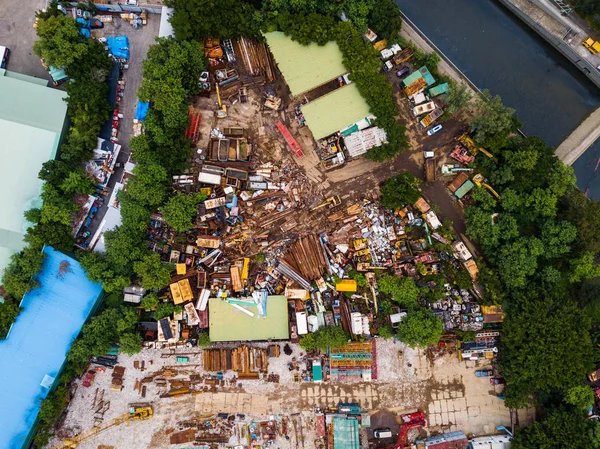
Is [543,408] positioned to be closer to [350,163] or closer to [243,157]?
[350,163]

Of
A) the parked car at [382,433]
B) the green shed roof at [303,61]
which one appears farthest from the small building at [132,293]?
the parked car at [382,433]

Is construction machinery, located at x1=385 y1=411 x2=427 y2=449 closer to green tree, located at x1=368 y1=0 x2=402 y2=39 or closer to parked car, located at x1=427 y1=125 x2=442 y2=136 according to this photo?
parked car, located at x1=427 y1=125 x2=442 y2=136

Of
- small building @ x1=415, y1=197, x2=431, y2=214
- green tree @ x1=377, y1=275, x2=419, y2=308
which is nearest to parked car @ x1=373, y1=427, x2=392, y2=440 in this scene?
green tree @ x1=377, y1=275, x2=419, y2=308

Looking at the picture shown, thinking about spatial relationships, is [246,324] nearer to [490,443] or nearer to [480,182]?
[490,443]

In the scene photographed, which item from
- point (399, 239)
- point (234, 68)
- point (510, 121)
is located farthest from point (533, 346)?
point (234, 68)

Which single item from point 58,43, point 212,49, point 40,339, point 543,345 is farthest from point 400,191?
point 40,339

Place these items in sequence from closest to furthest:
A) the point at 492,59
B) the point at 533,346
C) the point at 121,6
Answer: the point at 533,346 → the point at 121,6 → the point at 492,59
